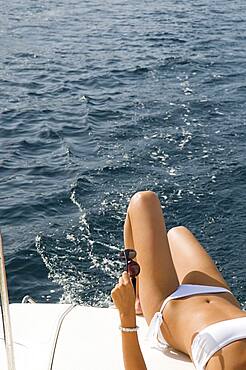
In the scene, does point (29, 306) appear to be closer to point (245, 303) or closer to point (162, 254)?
point (162, 254)

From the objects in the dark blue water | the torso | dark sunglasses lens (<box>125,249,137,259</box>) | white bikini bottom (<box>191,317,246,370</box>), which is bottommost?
the dark blue water

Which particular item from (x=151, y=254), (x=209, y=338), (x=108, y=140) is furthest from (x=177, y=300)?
(x=108, y=140)

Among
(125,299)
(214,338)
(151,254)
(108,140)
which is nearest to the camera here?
(125,299)

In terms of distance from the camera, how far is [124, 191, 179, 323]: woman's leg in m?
4.39

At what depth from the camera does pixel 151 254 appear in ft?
14.6

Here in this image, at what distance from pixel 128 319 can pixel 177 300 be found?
2.23 ft

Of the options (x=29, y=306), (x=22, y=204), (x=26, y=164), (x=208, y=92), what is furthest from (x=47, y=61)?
(x=29, y=306)

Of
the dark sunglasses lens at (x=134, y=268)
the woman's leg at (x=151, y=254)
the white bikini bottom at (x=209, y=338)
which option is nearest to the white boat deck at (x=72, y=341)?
the white bikini bottom at (x=209, y=338)

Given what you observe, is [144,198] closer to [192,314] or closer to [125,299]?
[192,314]

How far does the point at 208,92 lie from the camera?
1275 centimetres

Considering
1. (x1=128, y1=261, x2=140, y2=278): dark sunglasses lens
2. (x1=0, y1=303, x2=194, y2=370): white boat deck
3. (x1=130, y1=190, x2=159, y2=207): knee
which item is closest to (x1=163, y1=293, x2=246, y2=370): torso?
(x1=0, y1=303, x2=194, y2=370): white boat deck

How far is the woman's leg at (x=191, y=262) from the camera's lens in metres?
4.44

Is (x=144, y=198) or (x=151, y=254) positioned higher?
(x=144, y=198)

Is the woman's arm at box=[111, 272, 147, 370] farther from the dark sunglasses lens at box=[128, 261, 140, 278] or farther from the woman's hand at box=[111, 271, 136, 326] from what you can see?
the dark sunglasses lens at box=[128, 261, 140, 278]
